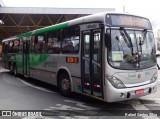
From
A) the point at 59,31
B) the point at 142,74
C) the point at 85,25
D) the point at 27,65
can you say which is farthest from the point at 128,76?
the point at 27,65

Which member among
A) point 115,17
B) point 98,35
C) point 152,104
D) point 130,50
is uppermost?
point 115,17

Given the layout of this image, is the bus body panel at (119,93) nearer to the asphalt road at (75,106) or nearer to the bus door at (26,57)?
the asphalt road at (75,106)

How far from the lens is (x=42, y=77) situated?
11266 millimetres

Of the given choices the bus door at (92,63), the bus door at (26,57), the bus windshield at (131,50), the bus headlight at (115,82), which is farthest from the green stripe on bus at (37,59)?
the bus headlight at (115,82)

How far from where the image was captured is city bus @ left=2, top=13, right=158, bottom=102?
699 cm

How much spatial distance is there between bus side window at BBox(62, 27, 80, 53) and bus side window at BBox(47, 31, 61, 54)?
1.60 ft

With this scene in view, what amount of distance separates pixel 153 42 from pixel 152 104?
195 cm

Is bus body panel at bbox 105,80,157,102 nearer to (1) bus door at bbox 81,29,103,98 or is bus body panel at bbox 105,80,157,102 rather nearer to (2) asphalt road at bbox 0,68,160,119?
(1) bus door at bbox 81,29,103,98

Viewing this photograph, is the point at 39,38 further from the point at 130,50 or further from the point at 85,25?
the point at 130,50

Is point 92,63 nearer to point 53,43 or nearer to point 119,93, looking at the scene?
point 119,93

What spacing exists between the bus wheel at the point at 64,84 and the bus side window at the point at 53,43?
105 centimetres

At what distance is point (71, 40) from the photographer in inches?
347

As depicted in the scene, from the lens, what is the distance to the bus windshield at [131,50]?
7.05 metres

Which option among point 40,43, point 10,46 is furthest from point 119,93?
point 10,46
